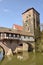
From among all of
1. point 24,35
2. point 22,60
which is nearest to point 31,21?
point 24,35

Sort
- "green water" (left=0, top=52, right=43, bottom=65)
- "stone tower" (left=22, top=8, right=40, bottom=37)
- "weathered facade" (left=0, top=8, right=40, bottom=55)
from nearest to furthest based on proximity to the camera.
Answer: "green water" (left=0, top=52, right=43, bottom=65)
"weathered facade" (left=0, top=8, right=40, bottom=55)
"stone tower" (left=22, top=8, right=40, bottom=37)

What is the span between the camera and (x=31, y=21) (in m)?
46.2

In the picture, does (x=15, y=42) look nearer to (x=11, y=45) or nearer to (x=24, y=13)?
(x=11, y=45)

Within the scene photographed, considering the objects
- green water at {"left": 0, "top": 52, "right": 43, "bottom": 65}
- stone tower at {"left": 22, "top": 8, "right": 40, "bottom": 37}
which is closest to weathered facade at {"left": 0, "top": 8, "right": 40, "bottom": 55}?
stone tower at {"left": 22, "top": 8, "right": 40, "bottom": 37}

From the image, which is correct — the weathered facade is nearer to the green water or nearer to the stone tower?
the stone tower

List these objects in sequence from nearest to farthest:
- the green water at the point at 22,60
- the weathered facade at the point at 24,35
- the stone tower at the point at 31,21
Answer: the green water at the point at 22,60 < the weathered facade at the point at 24,35 < the stone tower at the point at 31,21

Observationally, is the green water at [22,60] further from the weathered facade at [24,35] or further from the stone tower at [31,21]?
the stone tower at [31,21]

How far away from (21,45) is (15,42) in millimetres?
4722

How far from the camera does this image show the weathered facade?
111ft

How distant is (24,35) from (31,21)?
322 inches

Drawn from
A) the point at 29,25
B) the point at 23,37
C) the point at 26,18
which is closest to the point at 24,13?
the point at 26,18

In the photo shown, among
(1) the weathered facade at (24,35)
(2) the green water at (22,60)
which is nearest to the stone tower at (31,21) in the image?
(1) the weathered facade at (24,35)

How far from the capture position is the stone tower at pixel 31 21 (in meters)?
45.7

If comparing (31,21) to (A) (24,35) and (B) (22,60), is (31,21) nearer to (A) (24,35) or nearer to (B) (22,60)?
(A) (24,35)
